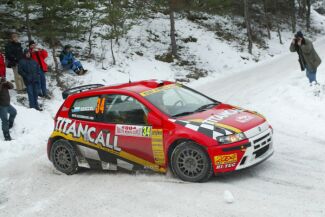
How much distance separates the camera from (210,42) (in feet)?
93.2

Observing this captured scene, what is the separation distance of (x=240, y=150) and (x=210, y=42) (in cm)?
2231

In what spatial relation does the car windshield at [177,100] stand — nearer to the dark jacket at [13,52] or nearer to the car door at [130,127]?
the car door at [130,127]

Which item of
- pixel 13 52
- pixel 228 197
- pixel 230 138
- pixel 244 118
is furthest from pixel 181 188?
pixel 13 52

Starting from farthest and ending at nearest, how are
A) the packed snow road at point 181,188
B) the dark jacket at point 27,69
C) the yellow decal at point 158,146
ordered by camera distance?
the dark jacket at point 27,69 < the yellow decal at point 158,146 < the packed snow road at point 181,188

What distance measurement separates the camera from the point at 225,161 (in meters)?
6.69

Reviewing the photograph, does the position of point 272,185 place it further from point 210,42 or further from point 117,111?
point 210,42

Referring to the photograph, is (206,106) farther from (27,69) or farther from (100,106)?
(27,69)

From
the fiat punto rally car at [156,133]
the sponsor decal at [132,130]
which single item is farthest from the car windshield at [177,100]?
the sponsor decal at [132,130]

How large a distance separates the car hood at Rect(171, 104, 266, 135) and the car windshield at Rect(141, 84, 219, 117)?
0.23 meters

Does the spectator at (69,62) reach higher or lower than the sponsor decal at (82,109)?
lower

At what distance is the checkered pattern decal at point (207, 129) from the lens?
6.74 metres

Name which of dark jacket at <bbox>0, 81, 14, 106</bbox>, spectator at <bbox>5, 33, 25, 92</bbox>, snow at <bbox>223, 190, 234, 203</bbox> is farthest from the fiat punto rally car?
spectator at <bbox>5, 33, 25, 92</bbox>

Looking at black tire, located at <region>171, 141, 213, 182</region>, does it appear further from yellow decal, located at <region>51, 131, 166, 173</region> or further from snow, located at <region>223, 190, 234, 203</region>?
snow, located at <region>223, 190, 234, 203</region>

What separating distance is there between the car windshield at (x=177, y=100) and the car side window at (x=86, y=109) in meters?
0.95
